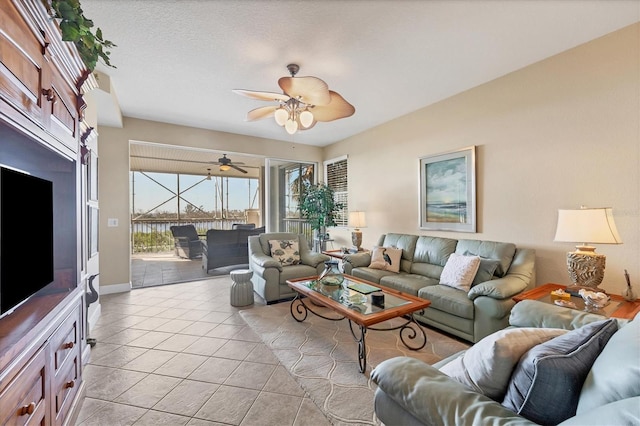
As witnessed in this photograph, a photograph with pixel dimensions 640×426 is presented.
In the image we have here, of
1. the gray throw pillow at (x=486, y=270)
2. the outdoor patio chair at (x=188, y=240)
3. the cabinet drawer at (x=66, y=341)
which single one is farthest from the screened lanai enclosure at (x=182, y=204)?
the gray throw pillow at (x=486, y=270)

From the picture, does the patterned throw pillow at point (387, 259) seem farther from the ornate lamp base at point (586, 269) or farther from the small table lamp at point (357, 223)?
the ornate lamp base at point (586, 269)

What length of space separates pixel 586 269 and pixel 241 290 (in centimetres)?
356

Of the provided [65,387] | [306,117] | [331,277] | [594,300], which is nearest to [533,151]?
[594,300]

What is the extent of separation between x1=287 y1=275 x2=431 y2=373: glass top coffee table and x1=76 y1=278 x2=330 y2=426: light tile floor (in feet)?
2.05

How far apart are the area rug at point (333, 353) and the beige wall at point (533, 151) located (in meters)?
1.54

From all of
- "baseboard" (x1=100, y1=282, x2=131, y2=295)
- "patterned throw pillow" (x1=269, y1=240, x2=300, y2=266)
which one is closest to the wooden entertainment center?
"patterned throw pillow" (x1=269, y1=240, x2=300, y2=266)

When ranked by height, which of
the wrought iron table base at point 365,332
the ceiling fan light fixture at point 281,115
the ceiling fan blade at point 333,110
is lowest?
the wrought iron table base at point 365,332

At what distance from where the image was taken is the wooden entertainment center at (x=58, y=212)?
102cm

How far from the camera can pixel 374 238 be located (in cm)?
498

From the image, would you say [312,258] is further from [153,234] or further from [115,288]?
[153,234]

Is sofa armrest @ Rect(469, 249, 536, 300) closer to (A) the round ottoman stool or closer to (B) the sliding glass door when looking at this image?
(A) the round ottoman stool

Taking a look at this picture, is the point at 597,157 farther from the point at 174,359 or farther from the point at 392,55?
Answer: the point at 174,359

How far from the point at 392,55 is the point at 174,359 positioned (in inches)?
135

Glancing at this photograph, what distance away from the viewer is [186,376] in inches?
83.7
